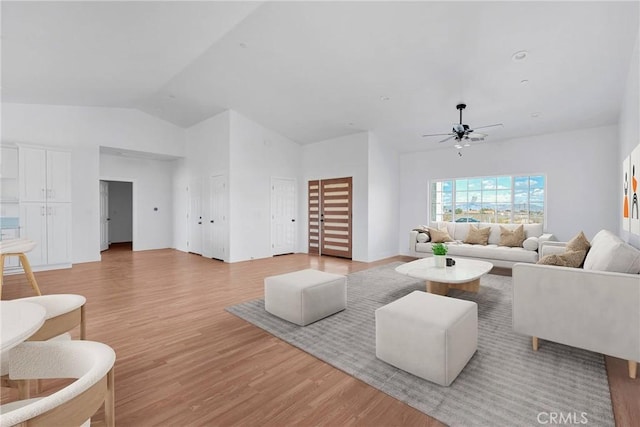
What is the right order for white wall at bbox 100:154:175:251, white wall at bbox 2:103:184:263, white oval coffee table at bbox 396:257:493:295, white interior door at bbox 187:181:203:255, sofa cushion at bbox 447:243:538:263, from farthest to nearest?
1. white wall at bbox 100:154:175:251
2. white interior door at bbox 187:181:203:255
3. white wall at bbox 2:103:184:263
4. sofa cushion at bbox 447:243:538:263
5. white oval coffee table at bbox 396:257:493:295

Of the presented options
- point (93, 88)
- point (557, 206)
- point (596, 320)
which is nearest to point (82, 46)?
point (93, 88)

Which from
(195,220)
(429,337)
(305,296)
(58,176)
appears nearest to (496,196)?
(305,296)

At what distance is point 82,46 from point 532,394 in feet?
19.2

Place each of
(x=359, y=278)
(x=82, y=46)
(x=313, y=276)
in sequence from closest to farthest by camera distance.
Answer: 1. (x=313, y=276)
2. (x=82, y=46)
3. (x=359, y=278)

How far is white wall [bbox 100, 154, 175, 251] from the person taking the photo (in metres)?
8.01

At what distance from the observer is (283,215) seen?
7730 millimetres

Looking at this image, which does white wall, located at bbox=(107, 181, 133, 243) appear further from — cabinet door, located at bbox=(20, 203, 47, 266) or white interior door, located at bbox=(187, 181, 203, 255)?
cabinet door, located at bbox=(20, 203, 47, 266)

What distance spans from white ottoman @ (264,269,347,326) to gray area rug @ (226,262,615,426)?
0.09m

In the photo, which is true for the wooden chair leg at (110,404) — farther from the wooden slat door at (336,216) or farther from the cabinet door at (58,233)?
the cabinet door at (58,233)

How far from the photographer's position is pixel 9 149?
531 cm

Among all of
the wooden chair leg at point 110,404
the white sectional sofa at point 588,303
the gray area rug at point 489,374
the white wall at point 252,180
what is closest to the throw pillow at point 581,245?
the white sectional sofa at point 588,303

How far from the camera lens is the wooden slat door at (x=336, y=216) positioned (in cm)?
703

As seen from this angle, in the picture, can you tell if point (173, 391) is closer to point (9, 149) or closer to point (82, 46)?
point (82, 46)

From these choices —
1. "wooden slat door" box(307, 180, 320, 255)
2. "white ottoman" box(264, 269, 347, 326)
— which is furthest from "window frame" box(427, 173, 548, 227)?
"white ottoman" box(264, 269, 347, 326)
